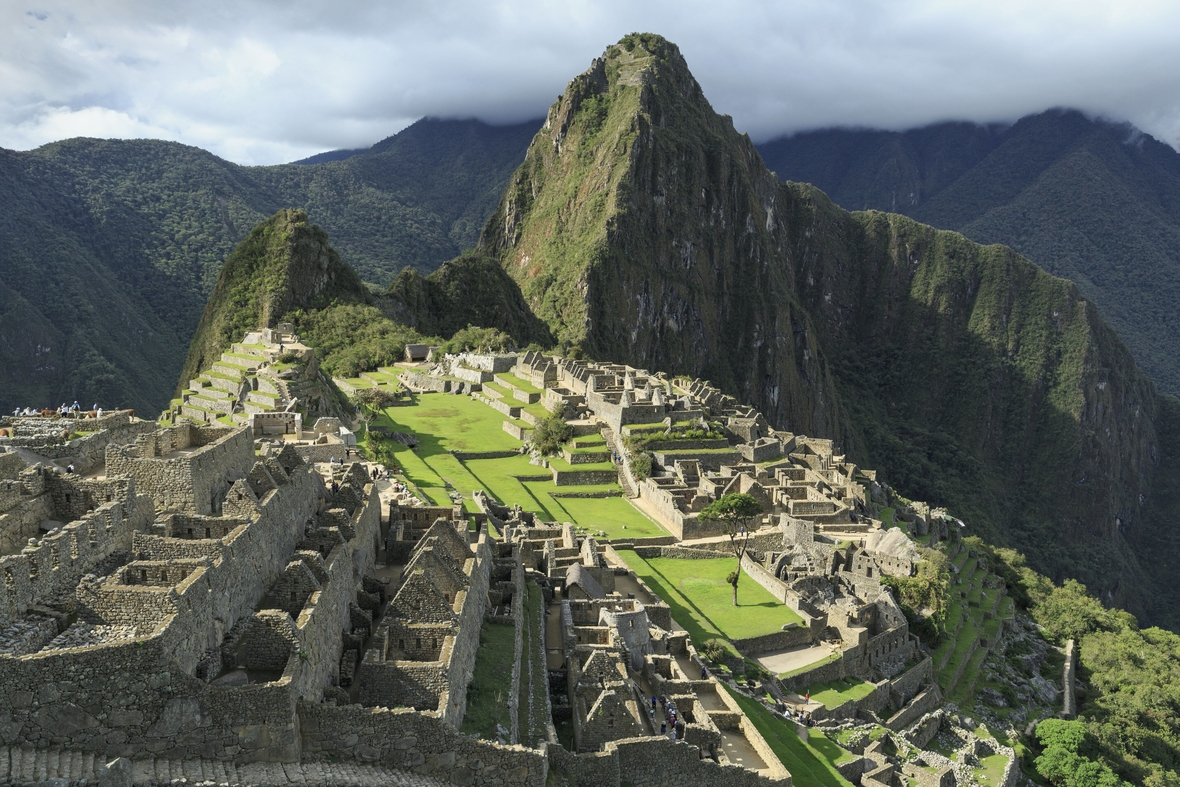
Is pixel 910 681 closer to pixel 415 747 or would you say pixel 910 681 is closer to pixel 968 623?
pixel 968 623

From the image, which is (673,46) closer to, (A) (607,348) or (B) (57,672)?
(A) (607,348)

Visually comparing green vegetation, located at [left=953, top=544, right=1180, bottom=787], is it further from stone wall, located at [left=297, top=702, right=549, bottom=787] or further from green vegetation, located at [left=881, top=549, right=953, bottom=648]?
stone wall, located at [left=297, top=702, right=549, bottom=787]

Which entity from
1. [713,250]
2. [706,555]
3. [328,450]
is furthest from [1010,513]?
[328,450]

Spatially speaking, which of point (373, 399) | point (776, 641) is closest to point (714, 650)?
point (776, 641)

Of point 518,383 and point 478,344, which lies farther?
point 478,344

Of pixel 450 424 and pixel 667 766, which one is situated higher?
pixel 450 424

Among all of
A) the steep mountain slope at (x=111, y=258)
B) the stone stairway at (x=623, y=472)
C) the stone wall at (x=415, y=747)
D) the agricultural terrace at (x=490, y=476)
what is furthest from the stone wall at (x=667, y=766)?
the steep mountain slope at (x=111, y=258)

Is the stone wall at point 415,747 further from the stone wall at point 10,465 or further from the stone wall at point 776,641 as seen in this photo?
the stone wall at point 776,641
